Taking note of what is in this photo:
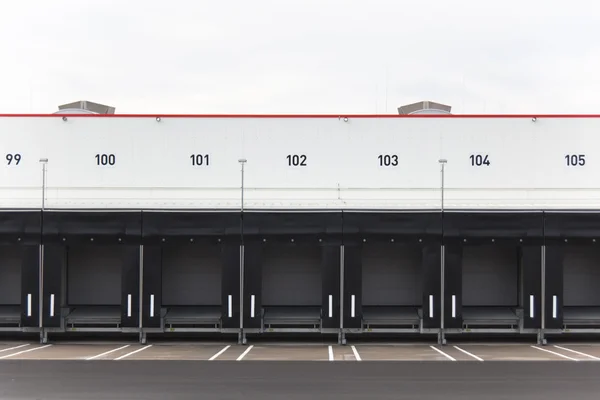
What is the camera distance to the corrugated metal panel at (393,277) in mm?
16859

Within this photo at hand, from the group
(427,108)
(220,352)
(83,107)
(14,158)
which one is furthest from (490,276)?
(14,158)

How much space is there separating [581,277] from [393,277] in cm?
500

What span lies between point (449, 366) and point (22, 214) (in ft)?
34.7

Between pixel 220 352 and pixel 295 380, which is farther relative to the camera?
pixel 220 352

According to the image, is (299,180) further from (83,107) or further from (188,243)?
(83,107)

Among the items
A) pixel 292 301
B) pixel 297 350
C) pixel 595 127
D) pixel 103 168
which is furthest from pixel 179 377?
pixel 595 127

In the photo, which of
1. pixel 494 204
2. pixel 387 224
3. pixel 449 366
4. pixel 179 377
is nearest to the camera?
pixel 179 377

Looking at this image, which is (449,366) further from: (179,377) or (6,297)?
(6,297)

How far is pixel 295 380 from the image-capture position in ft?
33.8

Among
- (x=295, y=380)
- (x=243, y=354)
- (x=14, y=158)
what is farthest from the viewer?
(x=14, y=158)

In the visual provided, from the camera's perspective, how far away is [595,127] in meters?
16.8

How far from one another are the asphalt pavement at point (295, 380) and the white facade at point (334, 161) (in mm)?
5559

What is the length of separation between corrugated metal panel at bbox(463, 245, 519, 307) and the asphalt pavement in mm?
4518

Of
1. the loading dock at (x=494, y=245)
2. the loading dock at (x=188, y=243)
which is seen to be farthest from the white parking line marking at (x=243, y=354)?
the loading dock at (x=494, y=245)
